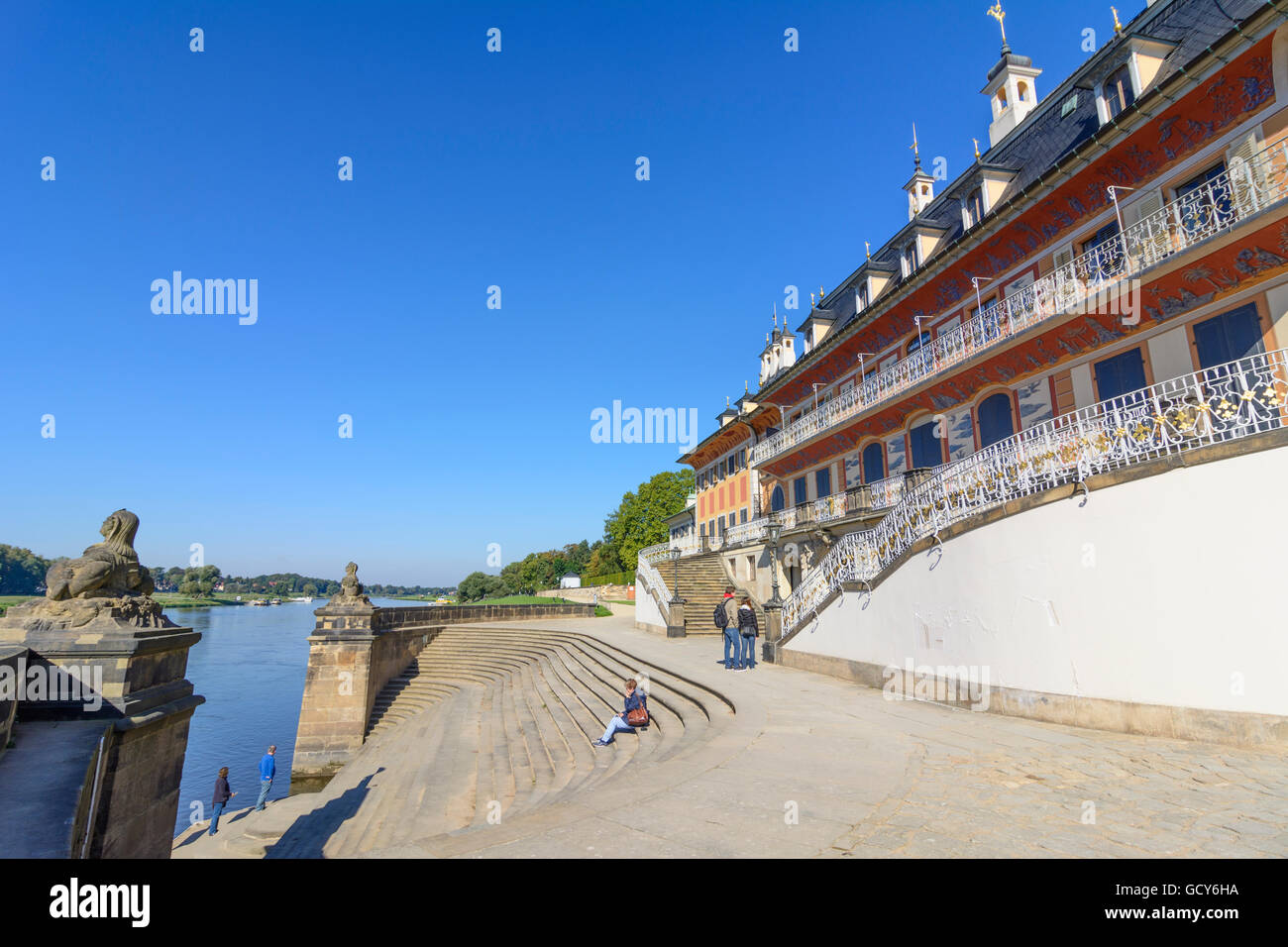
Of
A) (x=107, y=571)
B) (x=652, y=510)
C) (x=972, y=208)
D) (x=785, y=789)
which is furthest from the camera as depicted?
(x=652, y=510)

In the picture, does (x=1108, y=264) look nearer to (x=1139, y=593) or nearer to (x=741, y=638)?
(x=1139, y=593)

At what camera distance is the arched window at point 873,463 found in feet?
61.6

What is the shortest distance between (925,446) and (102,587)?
17554 mm

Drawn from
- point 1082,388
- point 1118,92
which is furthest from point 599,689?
point 1118,92

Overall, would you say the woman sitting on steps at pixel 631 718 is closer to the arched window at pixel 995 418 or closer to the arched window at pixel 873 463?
the arched window at pixel 995 418

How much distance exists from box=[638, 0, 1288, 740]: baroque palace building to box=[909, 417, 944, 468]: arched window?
9 centimetres

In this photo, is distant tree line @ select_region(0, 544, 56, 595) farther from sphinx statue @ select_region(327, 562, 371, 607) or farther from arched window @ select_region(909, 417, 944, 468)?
arched window @ select_region(909, 417, 944, 468)

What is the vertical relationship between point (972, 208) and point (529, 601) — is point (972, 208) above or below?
above

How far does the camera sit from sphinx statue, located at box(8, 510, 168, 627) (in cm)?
504

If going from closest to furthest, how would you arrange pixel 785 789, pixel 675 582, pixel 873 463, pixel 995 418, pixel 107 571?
pixel 785 789 < pixel 107 571 < pixel 995 418 < pixel 873 463 < pixel 675 582

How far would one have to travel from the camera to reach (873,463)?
19.2 meters

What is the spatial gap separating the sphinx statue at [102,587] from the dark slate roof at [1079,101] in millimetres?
16734

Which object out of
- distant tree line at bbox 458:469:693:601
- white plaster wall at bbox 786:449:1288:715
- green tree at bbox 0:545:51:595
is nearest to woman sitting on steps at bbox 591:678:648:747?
white plaster wall at bbox 786:449:1288:715

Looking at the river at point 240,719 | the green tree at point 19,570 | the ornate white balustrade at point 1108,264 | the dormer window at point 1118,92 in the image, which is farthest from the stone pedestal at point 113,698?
the green tree at point 19,570
